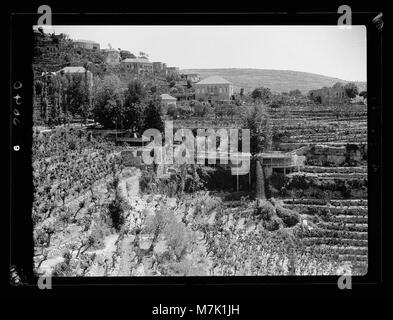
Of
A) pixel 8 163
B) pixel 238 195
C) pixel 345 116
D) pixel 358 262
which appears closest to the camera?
pixel 8 163

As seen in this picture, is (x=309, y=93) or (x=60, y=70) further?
(x=309, y=93)

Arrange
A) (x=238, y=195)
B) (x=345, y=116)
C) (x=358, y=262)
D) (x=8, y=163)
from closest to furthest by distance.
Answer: (x=8, y=163)
(x=358, y=262)
(x=238, y=195)
(x=345, y=116)

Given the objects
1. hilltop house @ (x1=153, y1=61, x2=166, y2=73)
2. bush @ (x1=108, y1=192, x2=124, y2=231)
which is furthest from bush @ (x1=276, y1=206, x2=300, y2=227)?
hilltop house @ (x1=153, y1=61, x2=166, y2=73)

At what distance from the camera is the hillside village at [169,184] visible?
4727 millimetres

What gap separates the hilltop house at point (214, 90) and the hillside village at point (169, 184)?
14 mm

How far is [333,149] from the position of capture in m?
5.87

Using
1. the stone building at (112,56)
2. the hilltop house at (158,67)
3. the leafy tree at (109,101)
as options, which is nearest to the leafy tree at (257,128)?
the hilltop house at (158,67)

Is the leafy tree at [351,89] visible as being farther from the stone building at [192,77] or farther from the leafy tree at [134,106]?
the leafy tree at [134,106]

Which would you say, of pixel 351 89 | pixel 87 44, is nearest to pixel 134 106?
pixel 87 44

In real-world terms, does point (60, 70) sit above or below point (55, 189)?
above

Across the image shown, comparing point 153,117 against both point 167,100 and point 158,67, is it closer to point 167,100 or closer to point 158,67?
point 167,100
